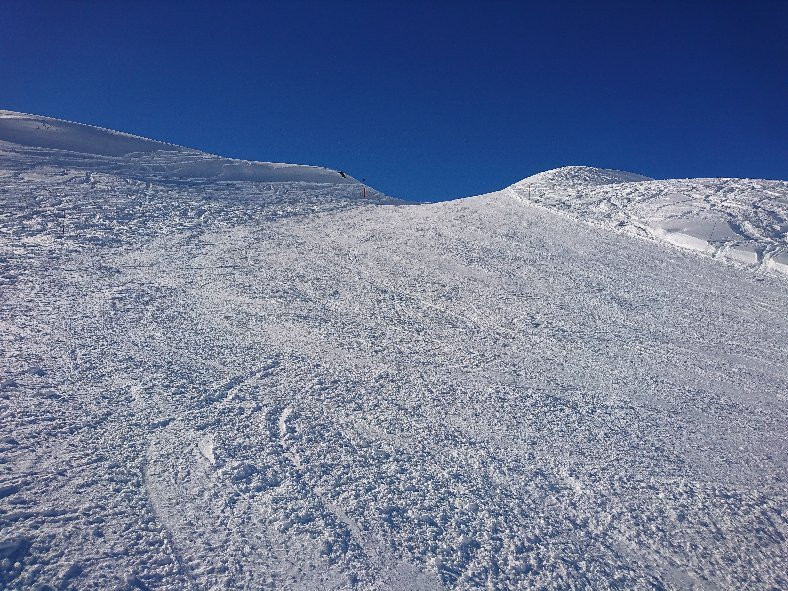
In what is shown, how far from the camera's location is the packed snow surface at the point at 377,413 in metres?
3.69

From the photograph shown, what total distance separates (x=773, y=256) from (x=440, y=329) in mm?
9204

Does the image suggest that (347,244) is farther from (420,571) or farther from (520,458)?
(420,571)

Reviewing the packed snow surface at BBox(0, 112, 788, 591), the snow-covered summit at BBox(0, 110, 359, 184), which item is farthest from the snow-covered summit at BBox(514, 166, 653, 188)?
the packed snow surface at BBox(0, 112, 788, 591)

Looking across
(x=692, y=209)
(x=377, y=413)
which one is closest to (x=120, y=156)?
(x=377, y=413)

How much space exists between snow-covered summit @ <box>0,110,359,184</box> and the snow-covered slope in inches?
331

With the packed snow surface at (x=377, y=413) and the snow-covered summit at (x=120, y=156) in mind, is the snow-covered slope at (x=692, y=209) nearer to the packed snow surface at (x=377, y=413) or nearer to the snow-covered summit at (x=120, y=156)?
the packed snow surface at (x=377, y=413)

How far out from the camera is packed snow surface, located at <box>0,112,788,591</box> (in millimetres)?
3689

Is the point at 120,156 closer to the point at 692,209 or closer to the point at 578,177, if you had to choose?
the point at 578,177

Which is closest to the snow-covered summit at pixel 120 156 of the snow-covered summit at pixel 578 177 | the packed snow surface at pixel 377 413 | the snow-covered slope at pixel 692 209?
the packed snow surface at pixel 377 413

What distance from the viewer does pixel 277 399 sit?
5488mm

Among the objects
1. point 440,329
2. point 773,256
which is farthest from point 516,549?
point 773,256

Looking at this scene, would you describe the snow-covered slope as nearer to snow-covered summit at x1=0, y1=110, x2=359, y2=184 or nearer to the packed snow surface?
the packed snow surface

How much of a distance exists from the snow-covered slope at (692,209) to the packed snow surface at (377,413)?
924 millimetres

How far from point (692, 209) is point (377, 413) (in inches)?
533
